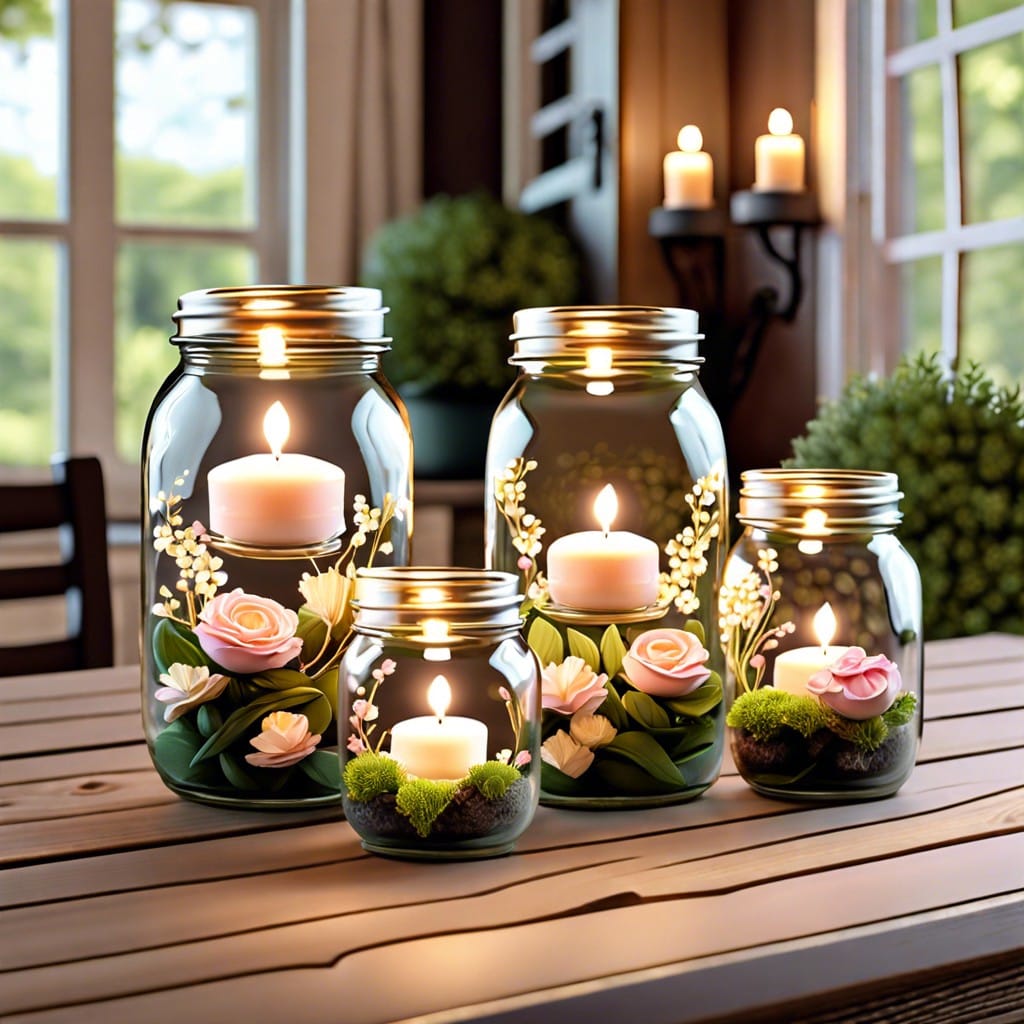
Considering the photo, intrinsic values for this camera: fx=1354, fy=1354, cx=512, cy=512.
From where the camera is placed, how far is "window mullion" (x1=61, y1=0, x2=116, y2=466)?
2.87m

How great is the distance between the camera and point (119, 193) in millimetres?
2992

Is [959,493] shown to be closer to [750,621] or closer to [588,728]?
[750,621]

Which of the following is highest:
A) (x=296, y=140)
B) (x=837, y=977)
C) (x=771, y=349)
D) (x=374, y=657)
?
(x=296, y=140)

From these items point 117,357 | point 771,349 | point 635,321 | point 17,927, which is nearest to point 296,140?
point 117,357

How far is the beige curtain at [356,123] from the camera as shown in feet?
9.71

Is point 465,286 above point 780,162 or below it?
below

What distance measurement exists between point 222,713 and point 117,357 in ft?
7.81

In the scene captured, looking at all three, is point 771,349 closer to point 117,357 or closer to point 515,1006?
point 117,357

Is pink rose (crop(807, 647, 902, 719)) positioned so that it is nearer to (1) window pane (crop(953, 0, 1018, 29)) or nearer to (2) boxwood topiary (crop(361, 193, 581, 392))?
(1) window pane (crop(953, 0, 1018, 29))

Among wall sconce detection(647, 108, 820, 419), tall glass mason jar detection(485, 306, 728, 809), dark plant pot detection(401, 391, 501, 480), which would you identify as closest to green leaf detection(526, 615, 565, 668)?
tall glass mason jar detection(485, 306, 728, 809)

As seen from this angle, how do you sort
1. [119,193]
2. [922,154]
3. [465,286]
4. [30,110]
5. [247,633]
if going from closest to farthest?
1. [247,633]
2. [922,154]
3. [465,286]
4. [30,110]
5. [119,193]

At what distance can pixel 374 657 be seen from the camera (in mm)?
688

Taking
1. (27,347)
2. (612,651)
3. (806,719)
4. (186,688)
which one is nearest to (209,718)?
(186,688)

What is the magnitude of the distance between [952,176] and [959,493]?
94 centimetres
